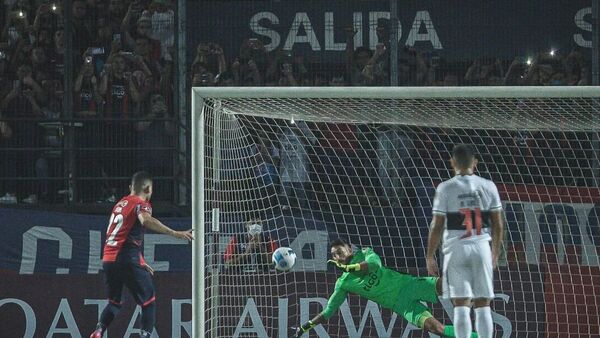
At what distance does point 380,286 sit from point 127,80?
4.85 meters

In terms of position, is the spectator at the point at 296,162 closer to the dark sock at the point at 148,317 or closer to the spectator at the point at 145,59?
the spectator at the point at 145,59

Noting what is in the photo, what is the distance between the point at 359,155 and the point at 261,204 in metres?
1.42

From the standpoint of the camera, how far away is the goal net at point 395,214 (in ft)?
44.9

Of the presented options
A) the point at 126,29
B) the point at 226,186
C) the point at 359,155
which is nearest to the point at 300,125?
the point at 359,155

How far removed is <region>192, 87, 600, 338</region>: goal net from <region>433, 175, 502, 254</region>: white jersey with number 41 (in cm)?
366

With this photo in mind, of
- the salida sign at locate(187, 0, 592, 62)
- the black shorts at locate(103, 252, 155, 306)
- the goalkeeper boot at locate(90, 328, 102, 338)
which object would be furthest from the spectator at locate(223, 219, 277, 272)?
the salida sign at locate(187, 0, 592, 62)

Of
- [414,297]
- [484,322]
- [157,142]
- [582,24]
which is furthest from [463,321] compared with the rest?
[582,24]

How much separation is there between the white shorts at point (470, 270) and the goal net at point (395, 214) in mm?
3777

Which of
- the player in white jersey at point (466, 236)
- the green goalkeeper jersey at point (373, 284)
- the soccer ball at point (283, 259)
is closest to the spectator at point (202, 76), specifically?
the soccer ball at point (283, 259)

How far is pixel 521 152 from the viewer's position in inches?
578

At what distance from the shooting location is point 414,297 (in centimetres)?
1288

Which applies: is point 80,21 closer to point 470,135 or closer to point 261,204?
point 261,204

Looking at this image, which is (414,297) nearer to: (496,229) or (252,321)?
(252,321)

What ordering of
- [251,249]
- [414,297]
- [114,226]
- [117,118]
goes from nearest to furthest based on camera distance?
[114,226]
[414,297]
[251,249]
[117,118]
